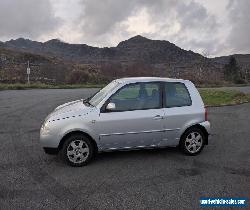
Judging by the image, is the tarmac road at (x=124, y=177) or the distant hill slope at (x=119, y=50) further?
the distant hill slope at (x=119, y=50)

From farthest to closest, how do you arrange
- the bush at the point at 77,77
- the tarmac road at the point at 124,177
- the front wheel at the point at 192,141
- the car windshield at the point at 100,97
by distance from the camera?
the bush at the point at 77,77 < the front wheel at the point at 192,141 < the car windshield at the point at 100,97 < the tarmac road at the point at 124,177

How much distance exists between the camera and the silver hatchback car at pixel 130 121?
22.8 ft

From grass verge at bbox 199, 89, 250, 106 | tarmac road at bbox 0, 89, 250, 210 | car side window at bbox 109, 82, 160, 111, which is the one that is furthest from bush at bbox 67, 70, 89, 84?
car side window at bbox 109, 82, 160, 111

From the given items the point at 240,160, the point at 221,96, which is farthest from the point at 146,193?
the point at 221,96

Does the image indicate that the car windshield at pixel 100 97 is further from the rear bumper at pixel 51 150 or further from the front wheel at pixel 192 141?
the front wheel at pixel 192 141

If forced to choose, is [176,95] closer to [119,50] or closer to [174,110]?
[174,110]

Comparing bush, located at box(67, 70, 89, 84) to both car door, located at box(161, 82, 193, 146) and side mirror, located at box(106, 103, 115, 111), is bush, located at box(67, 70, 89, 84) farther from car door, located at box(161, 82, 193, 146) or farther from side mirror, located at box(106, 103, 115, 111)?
side mirror, located at box(106, 103, 115, 111)

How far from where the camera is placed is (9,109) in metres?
14.5

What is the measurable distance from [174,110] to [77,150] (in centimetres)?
212

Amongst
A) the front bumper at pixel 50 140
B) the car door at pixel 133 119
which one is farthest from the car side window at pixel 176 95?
the front bumper at pixel 50 140

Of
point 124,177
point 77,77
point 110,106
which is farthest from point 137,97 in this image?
point 77,77

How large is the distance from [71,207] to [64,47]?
161m

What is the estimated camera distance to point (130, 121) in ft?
23.3

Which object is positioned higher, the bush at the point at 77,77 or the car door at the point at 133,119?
the bush at the point at 77,77
